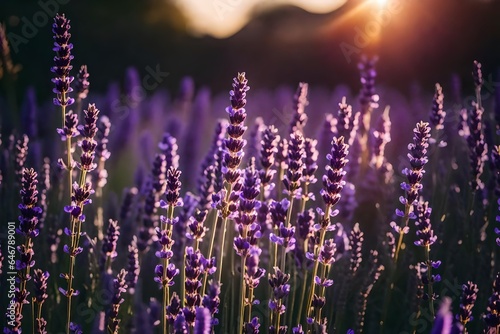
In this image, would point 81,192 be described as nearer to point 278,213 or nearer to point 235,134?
point 235,134

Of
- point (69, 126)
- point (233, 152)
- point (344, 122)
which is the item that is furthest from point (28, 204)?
point (344, 122)

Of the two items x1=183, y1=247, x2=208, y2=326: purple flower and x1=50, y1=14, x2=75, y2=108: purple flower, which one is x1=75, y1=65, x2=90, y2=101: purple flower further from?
x1=183, y1=247, x2=208, y2=326: purple flower

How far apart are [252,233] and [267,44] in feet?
39.3

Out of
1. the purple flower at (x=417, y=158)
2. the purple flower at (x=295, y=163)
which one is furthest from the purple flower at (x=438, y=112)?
the purple flower at (x=295, y=163)

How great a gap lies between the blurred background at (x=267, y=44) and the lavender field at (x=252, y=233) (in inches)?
169

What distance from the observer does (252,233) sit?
2.43m

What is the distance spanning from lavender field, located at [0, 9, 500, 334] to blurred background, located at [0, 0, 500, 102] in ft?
14.1

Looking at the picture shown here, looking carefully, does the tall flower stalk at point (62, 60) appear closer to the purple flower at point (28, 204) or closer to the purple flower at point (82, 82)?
the purple flower at point (28, 204)

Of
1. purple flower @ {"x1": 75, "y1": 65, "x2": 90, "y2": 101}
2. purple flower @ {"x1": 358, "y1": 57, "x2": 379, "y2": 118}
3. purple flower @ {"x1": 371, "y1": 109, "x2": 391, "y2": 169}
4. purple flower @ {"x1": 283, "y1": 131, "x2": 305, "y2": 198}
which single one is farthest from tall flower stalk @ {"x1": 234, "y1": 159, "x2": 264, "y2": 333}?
purple flower @ {"x1": 358, "y1": 57, "x2": 379, "y2": 118}

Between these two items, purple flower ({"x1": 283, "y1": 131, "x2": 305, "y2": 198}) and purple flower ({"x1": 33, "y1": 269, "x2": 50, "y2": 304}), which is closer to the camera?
purple flower ({"x1": 33, "y1": 269, "x2": 50, "y2": 304})

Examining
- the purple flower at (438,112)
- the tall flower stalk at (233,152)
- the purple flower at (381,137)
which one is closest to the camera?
the tall flower stalk at (233,152)

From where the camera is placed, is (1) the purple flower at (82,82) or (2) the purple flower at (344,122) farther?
(2) the purple flower at (344,122)

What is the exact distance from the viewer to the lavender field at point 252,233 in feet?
7.77

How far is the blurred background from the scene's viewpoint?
9.95 metres
